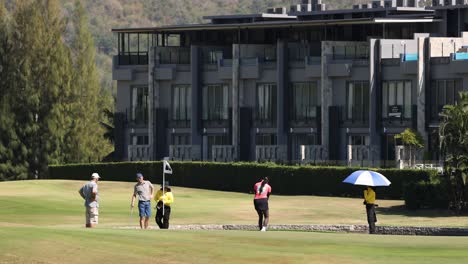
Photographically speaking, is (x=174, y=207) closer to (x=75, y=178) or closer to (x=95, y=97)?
(x=75, y=178)

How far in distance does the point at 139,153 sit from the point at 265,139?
9872 mm

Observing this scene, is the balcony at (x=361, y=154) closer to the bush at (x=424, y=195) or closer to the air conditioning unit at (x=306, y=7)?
the bush at (x=424, y=195)

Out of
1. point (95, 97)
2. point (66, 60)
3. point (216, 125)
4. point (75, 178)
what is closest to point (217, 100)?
point (216, 125)

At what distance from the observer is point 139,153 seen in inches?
4067

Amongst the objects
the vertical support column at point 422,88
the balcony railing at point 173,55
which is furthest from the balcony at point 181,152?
the vertical support column at point 422,88

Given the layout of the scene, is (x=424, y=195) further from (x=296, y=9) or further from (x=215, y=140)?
(x=296, y=9)

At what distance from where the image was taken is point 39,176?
116000 millimetres

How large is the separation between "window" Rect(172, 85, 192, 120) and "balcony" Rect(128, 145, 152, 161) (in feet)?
9.33

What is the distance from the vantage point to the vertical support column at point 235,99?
9825 cm

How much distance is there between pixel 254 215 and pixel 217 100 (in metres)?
35.8

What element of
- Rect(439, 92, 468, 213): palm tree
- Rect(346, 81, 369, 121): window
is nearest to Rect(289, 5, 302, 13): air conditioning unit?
Rect(346, 81, 369, 121): window

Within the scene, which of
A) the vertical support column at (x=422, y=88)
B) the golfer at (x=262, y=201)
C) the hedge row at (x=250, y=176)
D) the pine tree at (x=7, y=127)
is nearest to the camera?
the golfer at (x=262, y=201)

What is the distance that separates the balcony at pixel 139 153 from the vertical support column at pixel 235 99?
24.0ft

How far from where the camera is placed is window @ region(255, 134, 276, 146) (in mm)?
97938
